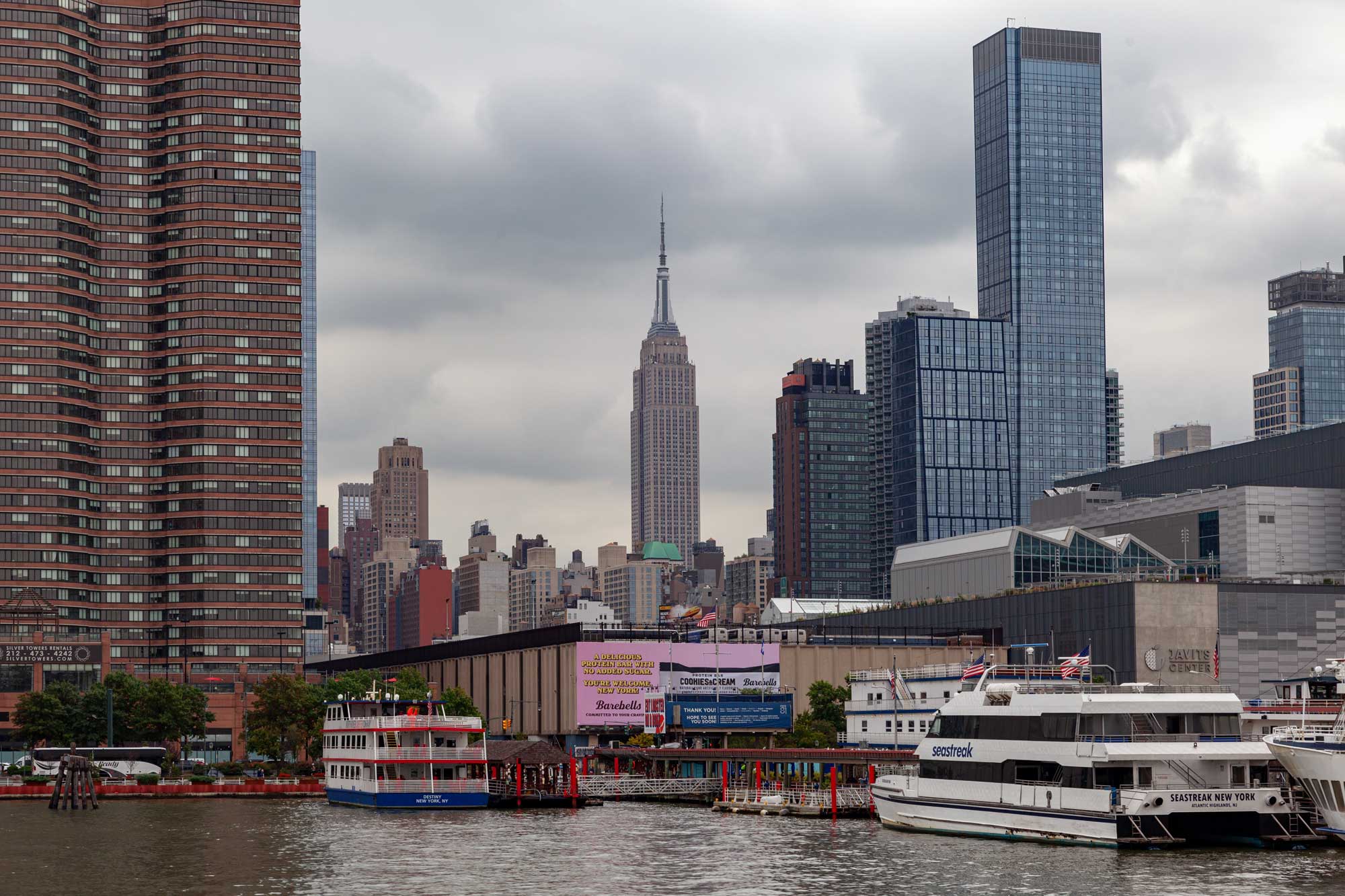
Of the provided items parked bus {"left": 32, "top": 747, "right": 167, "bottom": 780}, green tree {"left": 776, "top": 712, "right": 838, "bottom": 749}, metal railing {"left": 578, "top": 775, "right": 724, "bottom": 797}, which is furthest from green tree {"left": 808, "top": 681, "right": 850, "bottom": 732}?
parked bus {"left": 32, "top": 747, "right": 167, "bottom": 780}

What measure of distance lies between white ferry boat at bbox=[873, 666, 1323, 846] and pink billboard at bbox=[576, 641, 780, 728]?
92.9 m

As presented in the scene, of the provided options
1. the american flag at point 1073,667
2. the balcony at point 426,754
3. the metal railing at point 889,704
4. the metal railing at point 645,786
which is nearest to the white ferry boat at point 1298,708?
the american flag at point 1073,667

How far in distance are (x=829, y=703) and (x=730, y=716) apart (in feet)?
33.8

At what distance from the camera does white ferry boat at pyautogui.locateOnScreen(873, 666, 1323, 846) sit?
310 feet

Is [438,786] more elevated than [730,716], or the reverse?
[730,716]

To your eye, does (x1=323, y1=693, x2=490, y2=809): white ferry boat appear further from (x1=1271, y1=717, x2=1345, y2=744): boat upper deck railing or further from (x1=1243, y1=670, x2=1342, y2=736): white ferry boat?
(x1=1271, y1=717, x2=1345, y2=744): boat upper deck railing

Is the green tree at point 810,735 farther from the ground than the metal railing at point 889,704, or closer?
closer

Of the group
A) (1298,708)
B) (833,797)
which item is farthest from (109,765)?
(1298,708)

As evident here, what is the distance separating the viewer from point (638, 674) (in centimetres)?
19588

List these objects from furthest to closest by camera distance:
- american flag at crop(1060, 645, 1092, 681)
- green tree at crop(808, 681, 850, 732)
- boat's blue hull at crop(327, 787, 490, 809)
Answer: green tree at crop(808, 681, 850, 732) → boat's blue hull at crop(327, 787, 490, 809) → american flag at crop(1060, 645, 1092, 681)

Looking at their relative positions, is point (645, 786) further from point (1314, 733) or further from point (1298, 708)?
point (1314, 733)

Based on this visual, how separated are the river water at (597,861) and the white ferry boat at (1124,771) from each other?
1.41 m

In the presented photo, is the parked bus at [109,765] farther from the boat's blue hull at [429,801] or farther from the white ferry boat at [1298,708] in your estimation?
the white ferry boat at [1298,708]

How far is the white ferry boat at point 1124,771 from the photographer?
9438 centimetres
